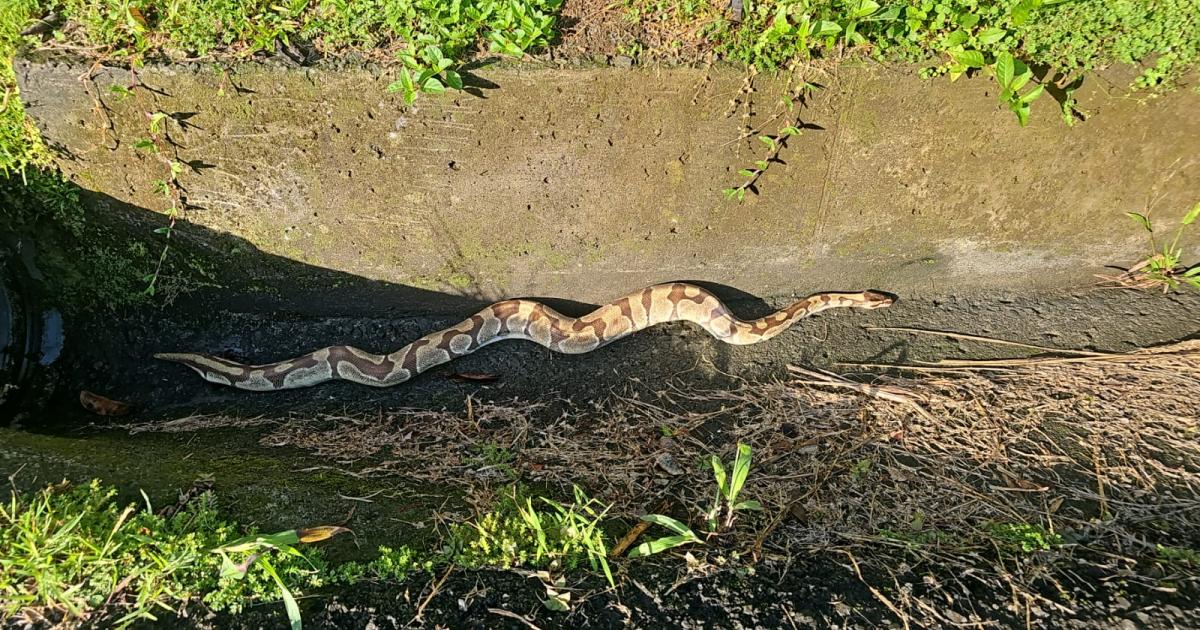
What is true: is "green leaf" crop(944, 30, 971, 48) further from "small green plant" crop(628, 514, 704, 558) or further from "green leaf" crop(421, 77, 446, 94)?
"small green plant" crop(628, 514, 704, 558)

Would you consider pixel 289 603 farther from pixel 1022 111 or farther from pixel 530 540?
pixel 1022 111

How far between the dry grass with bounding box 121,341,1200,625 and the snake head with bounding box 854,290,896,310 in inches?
28.6

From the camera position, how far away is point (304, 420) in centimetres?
464

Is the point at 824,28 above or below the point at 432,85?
above

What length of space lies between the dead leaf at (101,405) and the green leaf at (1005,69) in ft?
23.1

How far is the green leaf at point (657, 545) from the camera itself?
264 cm

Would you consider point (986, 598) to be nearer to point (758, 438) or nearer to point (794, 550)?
point (794, 550)

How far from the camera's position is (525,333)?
16.7ft

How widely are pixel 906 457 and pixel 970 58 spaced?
8.66 ft

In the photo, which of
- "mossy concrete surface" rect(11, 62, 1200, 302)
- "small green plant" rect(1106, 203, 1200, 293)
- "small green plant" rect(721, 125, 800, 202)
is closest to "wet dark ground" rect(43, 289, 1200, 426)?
"small green plant" rect(1106, 203, 1200, 293)

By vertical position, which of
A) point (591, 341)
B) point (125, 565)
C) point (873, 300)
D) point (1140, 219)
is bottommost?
point (125, 565)

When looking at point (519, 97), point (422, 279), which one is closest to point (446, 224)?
point (422, 279)

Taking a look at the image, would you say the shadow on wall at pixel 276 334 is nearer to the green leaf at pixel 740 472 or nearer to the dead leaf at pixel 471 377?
the dead leaf at pixel 471 377

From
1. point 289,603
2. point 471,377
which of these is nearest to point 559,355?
point 471,377
